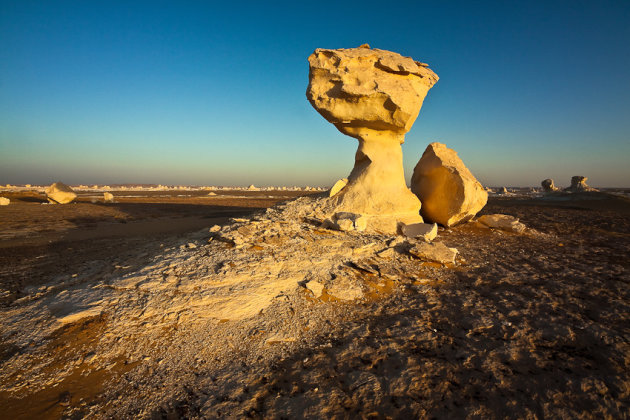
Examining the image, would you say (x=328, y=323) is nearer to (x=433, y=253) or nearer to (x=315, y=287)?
(x=315, y=287)

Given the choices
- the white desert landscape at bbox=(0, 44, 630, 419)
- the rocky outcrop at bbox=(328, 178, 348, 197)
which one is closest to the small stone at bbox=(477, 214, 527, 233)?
the white desert landscape at bbox=(0, 44, 630, 419)

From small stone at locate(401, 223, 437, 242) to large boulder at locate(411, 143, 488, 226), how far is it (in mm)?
1989

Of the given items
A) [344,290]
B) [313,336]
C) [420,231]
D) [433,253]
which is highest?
[420,231]

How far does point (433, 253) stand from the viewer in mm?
5402

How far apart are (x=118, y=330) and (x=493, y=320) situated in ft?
15.0

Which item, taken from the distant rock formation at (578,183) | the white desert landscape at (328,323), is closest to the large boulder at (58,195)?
the white desert landscape at (328,323)

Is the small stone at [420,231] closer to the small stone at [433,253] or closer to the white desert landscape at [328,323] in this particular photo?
the white desert landscape at [328,323]

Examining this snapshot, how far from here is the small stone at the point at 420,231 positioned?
21.2 feet

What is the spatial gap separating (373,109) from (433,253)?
4.29m

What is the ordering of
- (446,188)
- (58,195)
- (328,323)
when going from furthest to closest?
(58,195)
(446,188)
(328,323)

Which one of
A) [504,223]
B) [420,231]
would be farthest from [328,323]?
[504,223]

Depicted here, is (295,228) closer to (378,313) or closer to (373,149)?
(378,313)

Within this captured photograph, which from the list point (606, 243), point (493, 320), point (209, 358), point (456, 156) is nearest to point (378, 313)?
point (493, 320)

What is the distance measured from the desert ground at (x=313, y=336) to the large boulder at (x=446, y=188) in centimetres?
282
